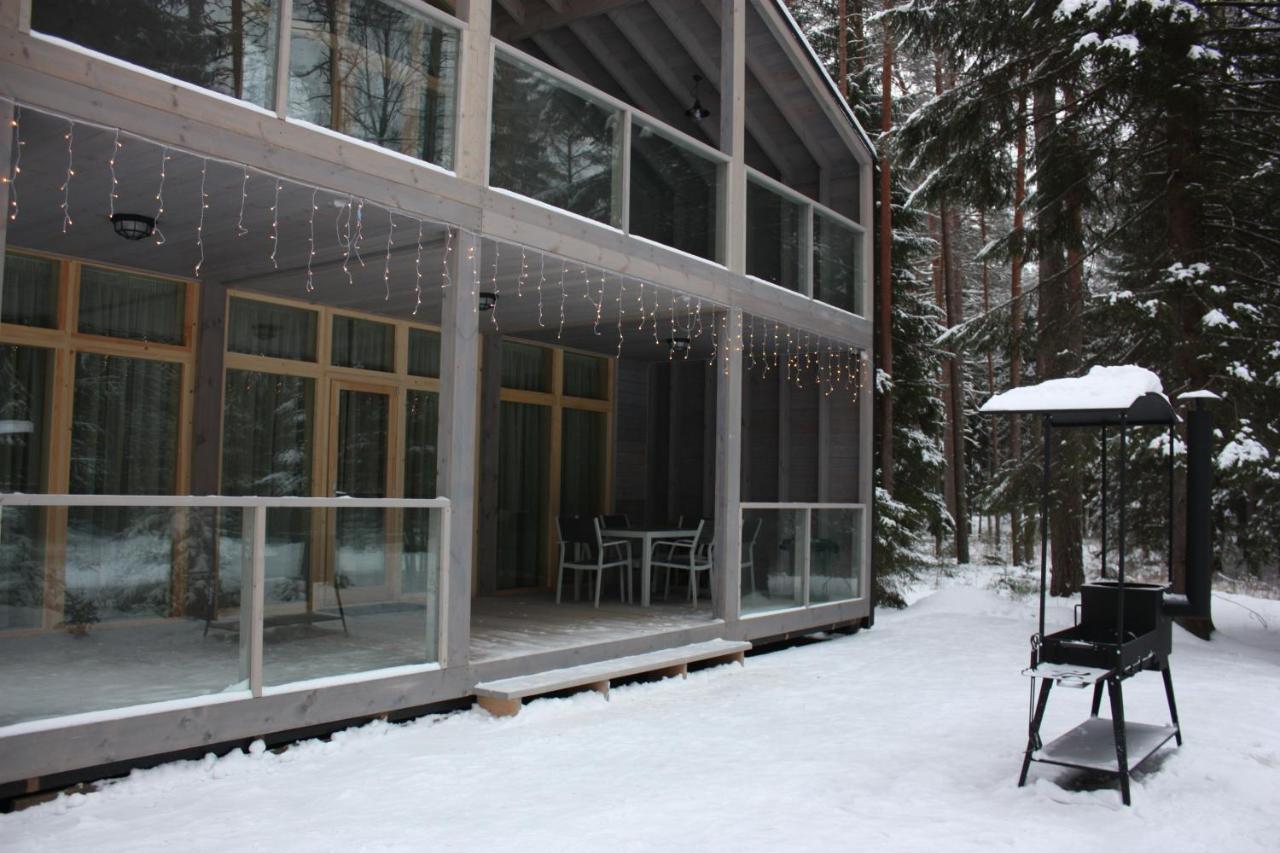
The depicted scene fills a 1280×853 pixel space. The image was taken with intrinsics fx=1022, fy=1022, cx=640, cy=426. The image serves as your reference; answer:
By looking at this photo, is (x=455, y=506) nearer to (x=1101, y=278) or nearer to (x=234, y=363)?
(x=234, y=363)

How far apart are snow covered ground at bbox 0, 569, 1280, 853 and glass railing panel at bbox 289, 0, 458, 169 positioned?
321 centimetres

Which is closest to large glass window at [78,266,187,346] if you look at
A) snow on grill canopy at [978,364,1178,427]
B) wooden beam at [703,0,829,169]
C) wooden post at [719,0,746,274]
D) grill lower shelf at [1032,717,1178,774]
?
wooden post at [719,0,746,274]

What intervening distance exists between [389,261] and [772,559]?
162 inches

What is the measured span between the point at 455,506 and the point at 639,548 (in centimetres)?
443

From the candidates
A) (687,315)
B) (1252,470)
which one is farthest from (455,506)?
(1252,470)

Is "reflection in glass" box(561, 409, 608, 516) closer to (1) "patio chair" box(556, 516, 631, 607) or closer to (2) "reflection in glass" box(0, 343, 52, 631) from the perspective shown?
(1) "patio chair" box(556, 516, 631, 607)

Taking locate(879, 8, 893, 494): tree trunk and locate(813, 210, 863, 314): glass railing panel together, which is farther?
locate(879, 8, 893, 494): tree trunk

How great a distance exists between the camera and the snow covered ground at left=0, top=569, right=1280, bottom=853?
394cm

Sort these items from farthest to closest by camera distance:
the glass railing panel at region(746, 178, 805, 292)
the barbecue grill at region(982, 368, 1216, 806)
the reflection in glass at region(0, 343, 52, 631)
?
the glass railing panel at region(746, 178, 805, 292) < the reflection in glass at region(0, 343, 52, 631) < the barbecue grill at region(982, 368, 1216, 806)

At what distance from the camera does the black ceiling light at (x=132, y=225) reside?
5.71 m

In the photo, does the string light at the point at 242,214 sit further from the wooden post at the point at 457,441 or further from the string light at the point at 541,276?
the string light at the point at 541,276

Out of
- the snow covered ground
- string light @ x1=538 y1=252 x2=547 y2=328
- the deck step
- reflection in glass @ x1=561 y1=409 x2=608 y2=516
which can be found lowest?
the snow covered ground

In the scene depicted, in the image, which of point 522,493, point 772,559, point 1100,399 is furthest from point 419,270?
point 1100,399

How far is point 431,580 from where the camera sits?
5.75 metres
